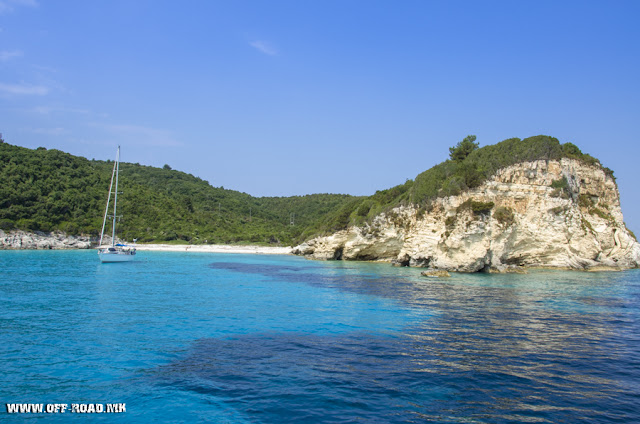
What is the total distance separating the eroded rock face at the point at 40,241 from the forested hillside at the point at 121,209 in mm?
1299

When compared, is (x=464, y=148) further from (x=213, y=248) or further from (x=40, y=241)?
(x=40, y=241)

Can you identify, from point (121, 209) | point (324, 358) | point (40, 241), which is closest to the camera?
point (324, 358)

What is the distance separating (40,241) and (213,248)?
31.4 metres

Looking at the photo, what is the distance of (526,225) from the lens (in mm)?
40688

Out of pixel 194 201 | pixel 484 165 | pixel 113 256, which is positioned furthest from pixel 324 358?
pixel 194 201

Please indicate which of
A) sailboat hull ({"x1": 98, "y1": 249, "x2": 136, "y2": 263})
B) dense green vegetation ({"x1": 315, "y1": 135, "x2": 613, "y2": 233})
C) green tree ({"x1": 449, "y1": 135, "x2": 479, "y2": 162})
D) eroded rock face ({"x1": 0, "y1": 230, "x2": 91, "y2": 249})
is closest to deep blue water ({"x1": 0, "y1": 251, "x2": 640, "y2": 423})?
dense green vegetation ({"x1": 315, "y1": 135, "x2": 613, "y2": 233})

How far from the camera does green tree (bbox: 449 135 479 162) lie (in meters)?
55.4

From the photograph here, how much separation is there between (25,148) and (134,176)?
34.8 meters

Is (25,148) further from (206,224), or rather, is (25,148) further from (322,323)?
(322,323)

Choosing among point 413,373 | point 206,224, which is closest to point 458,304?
point 413,373

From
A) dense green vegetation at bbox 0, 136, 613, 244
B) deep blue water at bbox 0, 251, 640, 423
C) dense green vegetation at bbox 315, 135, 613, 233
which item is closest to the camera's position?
deep blue water at bbox 0, 251, 640, 423

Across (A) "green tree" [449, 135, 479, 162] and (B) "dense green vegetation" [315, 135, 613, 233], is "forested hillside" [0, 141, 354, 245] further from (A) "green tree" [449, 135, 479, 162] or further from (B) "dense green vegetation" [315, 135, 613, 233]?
(B) "dense green vegetation" [315, 135, 613, 233]

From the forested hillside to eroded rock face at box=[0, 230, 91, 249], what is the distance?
1299mm

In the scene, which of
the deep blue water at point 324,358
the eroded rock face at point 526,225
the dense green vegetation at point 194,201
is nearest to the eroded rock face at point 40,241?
the dense green vegetation at point 194,201
